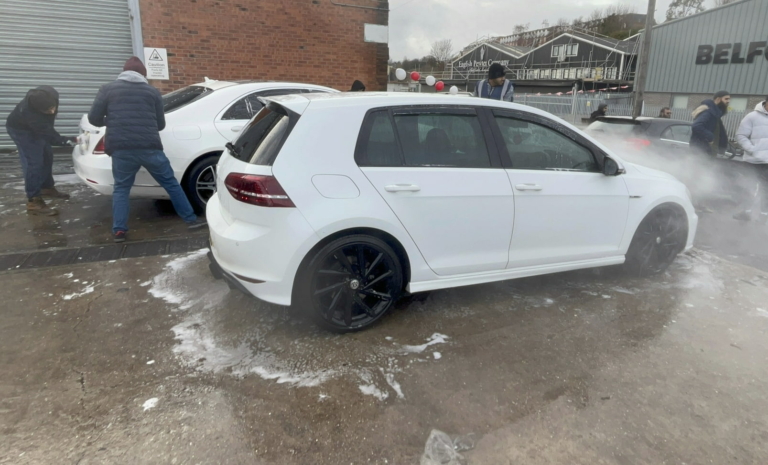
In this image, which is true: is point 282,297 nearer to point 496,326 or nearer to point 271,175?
point 271,175

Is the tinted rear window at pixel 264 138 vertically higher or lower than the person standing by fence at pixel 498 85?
lower

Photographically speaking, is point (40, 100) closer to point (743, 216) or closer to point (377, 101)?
point (377, 101)

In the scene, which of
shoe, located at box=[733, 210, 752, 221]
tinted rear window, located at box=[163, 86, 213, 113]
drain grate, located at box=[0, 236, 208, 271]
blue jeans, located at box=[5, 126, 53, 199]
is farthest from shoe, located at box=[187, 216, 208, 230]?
shoe, located at box=[733, 210, 752, 221]

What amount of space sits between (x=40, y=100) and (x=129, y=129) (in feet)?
7.42

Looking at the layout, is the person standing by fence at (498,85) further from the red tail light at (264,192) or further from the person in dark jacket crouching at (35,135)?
the person in dark jacket crouching at (35,135)

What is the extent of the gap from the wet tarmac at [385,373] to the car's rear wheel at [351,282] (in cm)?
15

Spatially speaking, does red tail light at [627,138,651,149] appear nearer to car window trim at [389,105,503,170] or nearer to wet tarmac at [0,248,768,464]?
wet tarmac at [0,248,768,464]

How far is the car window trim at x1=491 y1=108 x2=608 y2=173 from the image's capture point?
363cm

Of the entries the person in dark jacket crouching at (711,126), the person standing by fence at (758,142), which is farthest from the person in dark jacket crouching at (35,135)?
the person standing by fence at (758,142)

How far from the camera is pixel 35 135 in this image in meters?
6.27

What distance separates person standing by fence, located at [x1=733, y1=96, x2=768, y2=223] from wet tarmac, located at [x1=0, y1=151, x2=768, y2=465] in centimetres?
274

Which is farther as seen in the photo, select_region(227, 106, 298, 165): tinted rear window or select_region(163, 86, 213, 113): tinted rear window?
select_region(163, 86, 213, 113): tinted rear window

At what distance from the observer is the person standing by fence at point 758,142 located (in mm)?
6188

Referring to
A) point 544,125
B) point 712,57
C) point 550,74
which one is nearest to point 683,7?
point 550,74
